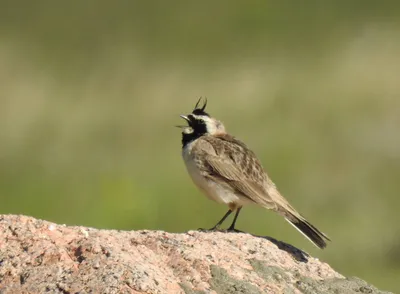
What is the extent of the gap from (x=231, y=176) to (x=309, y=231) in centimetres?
86

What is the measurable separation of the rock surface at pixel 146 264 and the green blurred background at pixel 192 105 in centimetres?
551

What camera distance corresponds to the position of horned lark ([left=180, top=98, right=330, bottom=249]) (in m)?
8.48

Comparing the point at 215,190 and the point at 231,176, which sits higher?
the point at 231,176

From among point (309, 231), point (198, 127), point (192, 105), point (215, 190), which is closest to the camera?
point (309, 231)

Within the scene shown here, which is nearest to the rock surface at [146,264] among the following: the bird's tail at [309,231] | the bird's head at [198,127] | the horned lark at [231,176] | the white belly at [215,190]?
the bird's tail at [309,231]

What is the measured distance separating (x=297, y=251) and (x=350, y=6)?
1389cm

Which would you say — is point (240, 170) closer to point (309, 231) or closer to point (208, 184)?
point (208, 184)

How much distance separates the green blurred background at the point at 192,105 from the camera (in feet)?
45.9

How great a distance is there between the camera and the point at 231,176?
8695mm

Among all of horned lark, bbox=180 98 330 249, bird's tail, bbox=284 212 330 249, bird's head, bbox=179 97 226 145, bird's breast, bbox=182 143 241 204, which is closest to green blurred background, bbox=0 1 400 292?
bird's head, bbox=179 97 226 145

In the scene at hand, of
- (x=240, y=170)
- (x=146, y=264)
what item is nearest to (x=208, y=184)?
(x=240, y=170)

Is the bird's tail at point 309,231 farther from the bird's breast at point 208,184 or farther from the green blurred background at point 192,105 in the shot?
the green blurred background at point 192,105

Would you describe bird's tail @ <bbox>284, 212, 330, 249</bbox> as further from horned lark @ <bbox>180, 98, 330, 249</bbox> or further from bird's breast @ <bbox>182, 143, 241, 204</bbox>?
bird's breast @ <bbox>182, 143, 241, 204</bbox>

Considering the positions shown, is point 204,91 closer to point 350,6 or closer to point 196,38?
point 196,38
